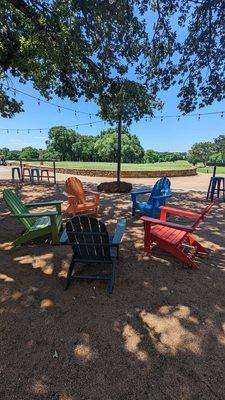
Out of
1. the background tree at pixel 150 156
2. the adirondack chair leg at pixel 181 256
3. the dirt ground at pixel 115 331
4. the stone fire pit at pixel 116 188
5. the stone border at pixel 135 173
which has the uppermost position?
the background tree at pixel 150 156

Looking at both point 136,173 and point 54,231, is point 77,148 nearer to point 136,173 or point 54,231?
point 136,173

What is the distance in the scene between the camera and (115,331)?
2.32 m

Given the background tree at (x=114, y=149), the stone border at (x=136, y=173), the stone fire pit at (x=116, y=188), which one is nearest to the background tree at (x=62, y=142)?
the background tree at (x=114, y=149)

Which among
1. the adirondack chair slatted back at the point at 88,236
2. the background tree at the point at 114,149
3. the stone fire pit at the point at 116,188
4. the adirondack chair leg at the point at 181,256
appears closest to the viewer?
the adirondack chair slatted back at the point at 88,236

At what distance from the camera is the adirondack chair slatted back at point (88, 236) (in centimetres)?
294

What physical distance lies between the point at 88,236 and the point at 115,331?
1120 millimetres

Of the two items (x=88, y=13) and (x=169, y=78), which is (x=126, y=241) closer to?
(x=88, y=13)

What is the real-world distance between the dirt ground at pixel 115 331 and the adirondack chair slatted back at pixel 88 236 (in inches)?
17.0

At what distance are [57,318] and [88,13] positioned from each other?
629cm

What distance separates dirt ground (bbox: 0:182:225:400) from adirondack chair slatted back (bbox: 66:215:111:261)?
1.42 feet

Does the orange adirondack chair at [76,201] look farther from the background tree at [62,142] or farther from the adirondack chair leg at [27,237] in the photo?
the background tree at [62,142]

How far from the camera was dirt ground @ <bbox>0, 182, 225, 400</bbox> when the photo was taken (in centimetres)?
178

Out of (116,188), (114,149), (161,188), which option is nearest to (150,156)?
(114,149)

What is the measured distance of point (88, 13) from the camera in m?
5.46
